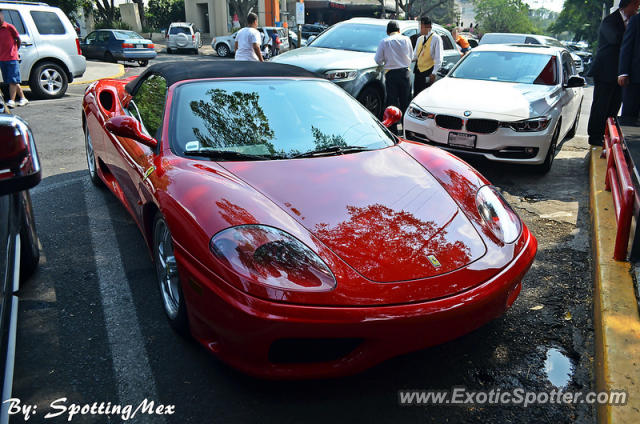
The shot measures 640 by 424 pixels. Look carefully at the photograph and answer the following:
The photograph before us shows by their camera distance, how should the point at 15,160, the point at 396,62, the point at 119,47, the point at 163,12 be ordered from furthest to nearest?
the point at 163,12
the point at 119,47
the point at 396,62
the point at 15,160

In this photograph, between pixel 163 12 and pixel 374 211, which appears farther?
pixel 163 12

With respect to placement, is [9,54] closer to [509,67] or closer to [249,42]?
[249,42]

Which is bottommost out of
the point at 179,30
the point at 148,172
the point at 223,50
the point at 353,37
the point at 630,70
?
the point at 223,50

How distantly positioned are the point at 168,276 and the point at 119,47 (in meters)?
19.3

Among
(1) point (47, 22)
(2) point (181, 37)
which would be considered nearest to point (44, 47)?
(1) point (47, 22)

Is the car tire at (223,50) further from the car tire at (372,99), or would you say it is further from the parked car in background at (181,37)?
the car tire at (372,99)

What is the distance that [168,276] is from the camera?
284cm

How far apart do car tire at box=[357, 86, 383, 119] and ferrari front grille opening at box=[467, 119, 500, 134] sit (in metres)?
2.41

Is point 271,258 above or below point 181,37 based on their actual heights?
below

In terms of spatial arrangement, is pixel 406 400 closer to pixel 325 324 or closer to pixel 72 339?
pixel 325 324

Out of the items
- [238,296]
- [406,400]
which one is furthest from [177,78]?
[406,400]

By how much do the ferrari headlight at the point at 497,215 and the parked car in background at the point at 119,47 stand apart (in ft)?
63.4

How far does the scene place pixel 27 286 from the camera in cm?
325

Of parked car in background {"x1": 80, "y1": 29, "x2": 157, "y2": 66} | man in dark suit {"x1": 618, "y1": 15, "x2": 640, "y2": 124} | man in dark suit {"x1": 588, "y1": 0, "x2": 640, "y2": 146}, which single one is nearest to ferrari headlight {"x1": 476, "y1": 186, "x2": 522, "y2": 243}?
man in dark suit {"x1": 618, "y1": 15, "x2": 640, "y2": 124}
